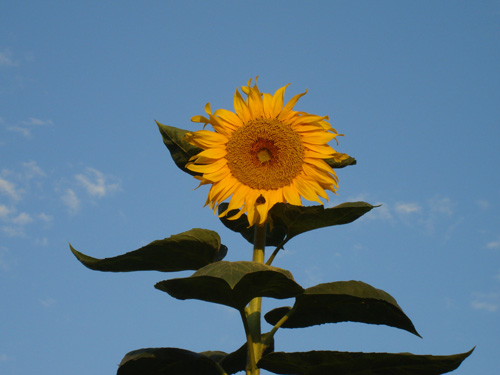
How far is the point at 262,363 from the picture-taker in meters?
4.86

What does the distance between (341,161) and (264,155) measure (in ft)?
2.07

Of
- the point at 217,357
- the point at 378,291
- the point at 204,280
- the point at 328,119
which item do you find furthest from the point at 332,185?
the point at 217,357

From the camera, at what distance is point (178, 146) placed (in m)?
5.59

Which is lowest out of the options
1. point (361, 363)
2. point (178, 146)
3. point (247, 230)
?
point (361, 363)

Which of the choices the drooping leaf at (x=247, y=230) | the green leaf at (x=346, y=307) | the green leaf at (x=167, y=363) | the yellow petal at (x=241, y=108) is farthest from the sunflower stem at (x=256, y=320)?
the yellow petal at (x=241, y=108)

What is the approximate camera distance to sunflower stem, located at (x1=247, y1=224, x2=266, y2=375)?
16.5 feet

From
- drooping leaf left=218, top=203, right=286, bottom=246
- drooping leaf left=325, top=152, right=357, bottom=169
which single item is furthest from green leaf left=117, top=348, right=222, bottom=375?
drooping leaf left=325, top=152, right=357, bottom=169

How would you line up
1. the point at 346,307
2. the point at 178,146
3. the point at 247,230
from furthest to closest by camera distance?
the point at 247,230, the point at 178,146, the point at 346,307

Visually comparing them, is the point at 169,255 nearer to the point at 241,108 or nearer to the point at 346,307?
the point at 241,108

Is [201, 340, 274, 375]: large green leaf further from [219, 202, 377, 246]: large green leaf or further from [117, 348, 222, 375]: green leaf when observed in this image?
[219, 202, 377, 246]: large green leaf

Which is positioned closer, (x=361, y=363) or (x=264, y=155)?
(x=361, y=363)

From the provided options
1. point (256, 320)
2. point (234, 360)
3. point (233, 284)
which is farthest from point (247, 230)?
point (233, 284)

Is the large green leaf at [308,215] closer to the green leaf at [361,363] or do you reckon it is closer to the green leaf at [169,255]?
the green leaf at [169,255]

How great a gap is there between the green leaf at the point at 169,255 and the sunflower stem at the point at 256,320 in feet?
1.04
